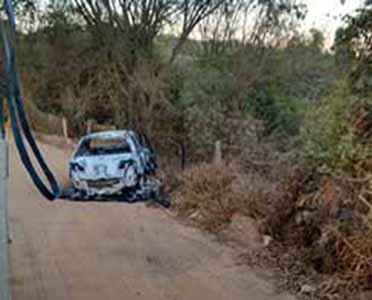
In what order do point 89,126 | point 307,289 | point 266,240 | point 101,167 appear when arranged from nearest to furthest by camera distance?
1. point 307,289
2. point 266,240
3. point 101,167
4. point 89,126

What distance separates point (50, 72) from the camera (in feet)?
75.3

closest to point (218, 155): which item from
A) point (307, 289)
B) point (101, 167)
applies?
point (101, 167)

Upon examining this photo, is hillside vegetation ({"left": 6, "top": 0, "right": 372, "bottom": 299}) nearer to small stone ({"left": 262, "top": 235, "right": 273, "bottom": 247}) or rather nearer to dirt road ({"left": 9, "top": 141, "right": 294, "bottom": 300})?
small stone ({"left": 262, "top": 235, "right": 273, "bottom": 247})

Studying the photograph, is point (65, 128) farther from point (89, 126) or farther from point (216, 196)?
point (216, 196)

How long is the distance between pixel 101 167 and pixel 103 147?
1343 mm

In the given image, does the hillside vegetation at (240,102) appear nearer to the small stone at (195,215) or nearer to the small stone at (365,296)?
the small stone at (195,215)

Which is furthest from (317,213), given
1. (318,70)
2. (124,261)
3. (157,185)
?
(318,70)

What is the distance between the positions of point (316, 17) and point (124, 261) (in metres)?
12.5

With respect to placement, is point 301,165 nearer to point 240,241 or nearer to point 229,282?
point 240,241

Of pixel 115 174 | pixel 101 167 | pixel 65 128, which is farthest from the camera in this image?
pixel 65 128

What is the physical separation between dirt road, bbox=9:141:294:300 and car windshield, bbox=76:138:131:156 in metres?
2.82

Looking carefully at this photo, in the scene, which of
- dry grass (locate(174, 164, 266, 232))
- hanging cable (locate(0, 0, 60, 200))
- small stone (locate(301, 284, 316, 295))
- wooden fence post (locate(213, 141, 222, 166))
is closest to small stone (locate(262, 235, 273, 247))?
dry grass (locate(174, 164, 266, 232))

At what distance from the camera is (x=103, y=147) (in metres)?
15.1

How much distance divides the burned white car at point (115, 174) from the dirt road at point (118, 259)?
57.2 inches
